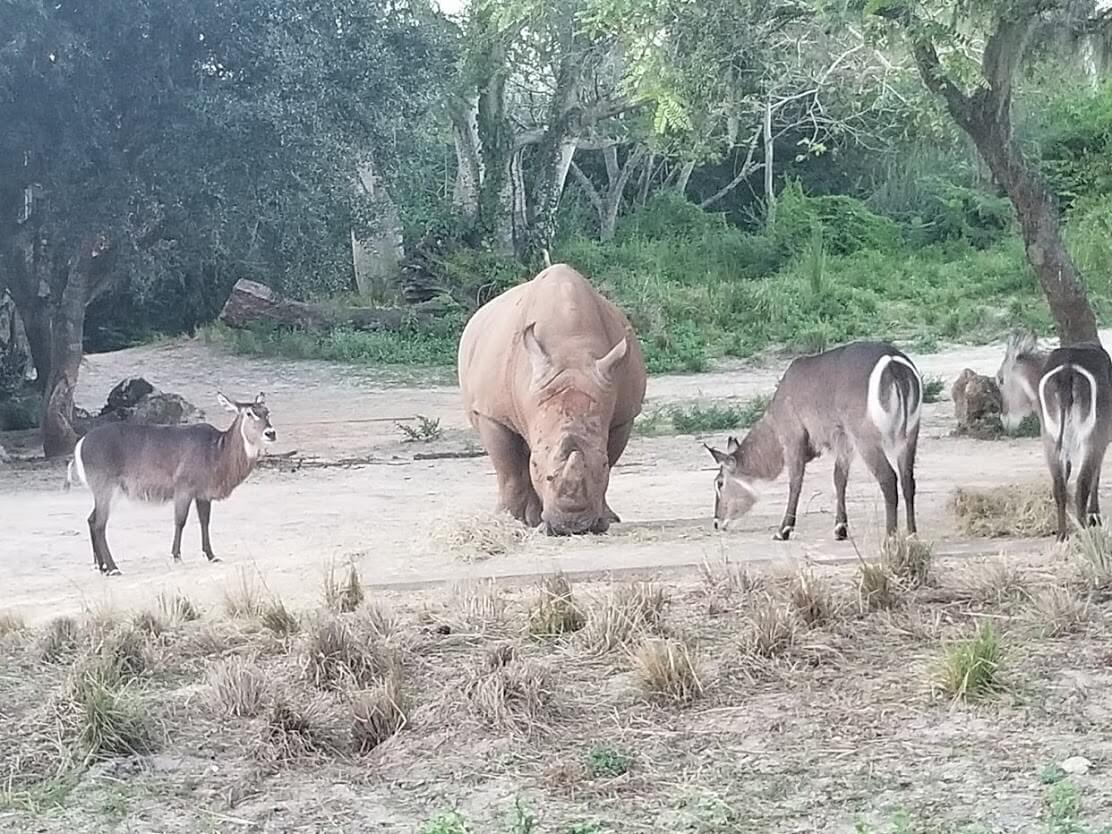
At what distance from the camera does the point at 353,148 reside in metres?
13.3

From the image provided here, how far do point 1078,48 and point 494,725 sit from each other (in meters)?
7.56

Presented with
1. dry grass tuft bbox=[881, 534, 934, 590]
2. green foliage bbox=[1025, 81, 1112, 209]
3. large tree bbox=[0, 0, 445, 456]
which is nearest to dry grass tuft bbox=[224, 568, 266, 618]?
dry grass tuft bbox=[881, 534, 934, 590]

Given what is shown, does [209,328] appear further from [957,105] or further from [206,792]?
[206,792]

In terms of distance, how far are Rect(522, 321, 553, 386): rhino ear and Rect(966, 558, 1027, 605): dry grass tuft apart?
105 inches

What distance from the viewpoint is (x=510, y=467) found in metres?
8.82

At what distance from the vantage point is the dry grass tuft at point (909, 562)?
6.09 metres

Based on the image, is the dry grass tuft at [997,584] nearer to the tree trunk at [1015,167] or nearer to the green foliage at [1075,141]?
the tree trunk at [1015,167]

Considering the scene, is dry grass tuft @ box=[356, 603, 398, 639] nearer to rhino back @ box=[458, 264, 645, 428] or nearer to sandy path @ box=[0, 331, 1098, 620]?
sandy path @ box=[0, 331, 1098, 620]

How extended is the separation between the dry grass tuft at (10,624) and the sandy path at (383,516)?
29cm

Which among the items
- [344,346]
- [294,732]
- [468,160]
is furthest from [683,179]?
[294,732]

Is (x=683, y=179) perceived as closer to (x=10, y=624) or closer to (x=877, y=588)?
(x=877, y=588)

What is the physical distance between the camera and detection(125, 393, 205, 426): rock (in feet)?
39.7

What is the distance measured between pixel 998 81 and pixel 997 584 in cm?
525

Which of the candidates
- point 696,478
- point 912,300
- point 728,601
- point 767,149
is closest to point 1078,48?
point 696,478
